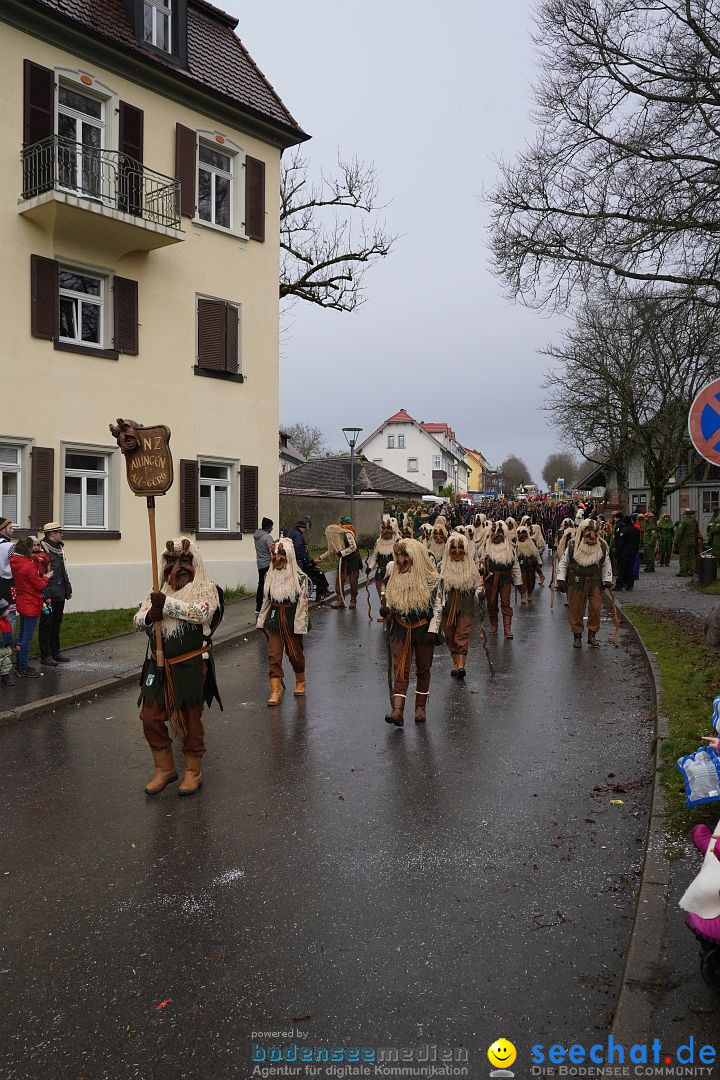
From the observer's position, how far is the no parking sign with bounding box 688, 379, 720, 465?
5.53m

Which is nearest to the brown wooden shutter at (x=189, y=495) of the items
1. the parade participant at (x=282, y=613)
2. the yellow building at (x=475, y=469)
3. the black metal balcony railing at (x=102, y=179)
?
the black metal balcony railing at (x=102, y=179)

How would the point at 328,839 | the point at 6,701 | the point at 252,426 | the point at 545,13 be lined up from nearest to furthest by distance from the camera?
the point at 328,839 < the point at 6,701 < the point at 545,13 < the point at 252,426

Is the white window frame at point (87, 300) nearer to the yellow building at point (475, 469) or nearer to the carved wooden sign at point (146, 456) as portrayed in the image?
the carved wooden sign at point (146, 456)

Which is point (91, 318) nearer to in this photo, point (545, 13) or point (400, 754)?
point (545, 13)

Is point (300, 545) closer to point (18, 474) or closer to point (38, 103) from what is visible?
point (18, 474)

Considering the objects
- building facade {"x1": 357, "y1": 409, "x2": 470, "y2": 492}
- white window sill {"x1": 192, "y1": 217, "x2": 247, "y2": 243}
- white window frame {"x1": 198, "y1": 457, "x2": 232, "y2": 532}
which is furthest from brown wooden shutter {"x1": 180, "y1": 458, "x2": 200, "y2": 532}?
building facade {"x1": 357, "y1": 409, "x2": 470, "y2": 492}

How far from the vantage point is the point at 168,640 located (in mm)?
6359

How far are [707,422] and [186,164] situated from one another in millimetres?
15507

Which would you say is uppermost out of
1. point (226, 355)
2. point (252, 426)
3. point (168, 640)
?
point (226, 355)

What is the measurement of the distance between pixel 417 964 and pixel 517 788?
2.63m

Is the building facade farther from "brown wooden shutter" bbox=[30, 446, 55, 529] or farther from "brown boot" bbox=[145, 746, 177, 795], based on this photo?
"brown boot" bbox=[145, 746, 177, 795]

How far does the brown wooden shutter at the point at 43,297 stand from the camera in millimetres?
15336

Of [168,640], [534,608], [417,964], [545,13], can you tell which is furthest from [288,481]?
[417,964]

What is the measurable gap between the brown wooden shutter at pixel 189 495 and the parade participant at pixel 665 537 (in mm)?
17596
